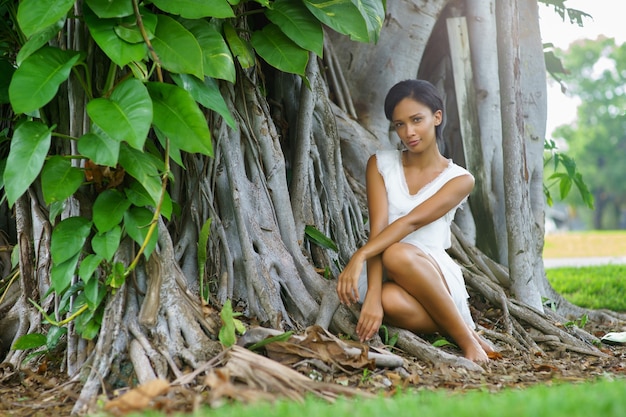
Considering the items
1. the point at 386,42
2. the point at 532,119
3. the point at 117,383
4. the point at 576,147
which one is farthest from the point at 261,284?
the point at 576,147

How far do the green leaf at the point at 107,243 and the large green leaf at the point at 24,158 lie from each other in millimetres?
350

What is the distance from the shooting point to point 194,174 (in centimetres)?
321

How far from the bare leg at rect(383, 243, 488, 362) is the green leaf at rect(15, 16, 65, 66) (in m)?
1.57

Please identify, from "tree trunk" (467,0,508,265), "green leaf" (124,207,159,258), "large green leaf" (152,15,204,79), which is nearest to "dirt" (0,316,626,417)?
"green leaf" (124,207,159,258)

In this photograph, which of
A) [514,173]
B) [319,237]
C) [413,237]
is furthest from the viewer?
[514,173]

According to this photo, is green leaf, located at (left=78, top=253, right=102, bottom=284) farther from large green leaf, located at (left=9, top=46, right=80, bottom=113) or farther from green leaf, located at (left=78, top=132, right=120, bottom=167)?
large green leaf, located at (left=9, top=46, right=80, bottom=113)

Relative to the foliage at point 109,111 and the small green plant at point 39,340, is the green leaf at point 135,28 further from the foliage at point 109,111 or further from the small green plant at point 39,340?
the small green plant at point 39,340

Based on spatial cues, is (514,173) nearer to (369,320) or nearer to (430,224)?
(430,224)

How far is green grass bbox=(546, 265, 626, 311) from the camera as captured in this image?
18.1 ft

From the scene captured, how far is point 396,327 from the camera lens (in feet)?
10.7

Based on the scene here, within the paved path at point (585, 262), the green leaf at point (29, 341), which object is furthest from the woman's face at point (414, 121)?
the paved path at point (585, 262)

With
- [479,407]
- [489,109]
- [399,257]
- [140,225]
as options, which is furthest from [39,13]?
[489,109]

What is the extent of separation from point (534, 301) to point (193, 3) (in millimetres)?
2622

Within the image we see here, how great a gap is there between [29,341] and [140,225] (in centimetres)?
75
